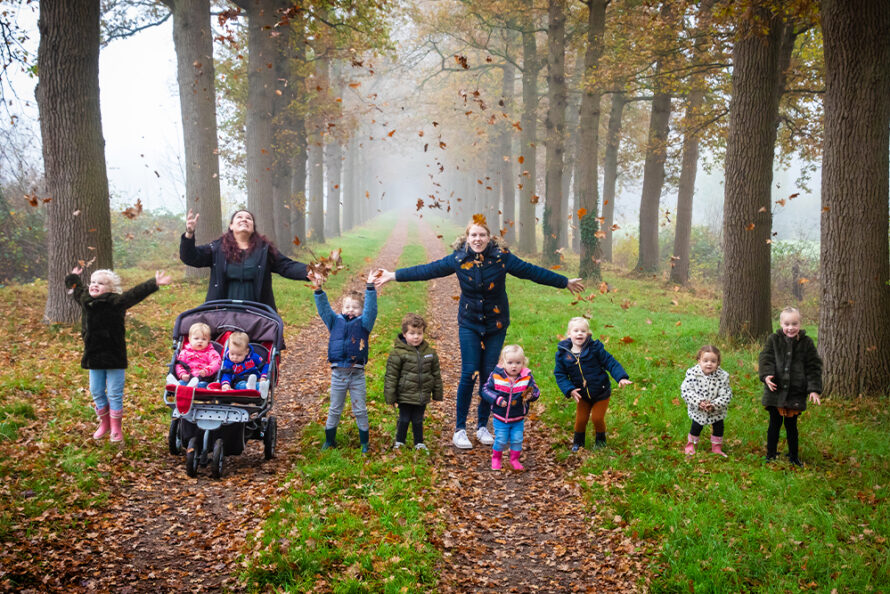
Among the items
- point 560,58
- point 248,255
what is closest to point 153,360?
point 248,255

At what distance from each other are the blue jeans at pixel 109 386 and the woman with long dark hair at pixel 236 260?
1249 mm

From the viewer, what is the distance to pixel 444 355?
38.7 feet

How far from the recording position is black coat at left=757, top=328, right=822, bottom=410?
641cm

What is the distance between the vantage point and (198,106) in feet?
53.6

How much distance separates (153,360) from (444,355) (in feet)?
16.2

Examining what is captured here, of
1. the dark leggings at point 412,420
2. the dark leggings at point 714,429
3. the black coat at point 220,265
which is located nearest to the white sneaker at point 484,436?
the dark leggings at point 412,420

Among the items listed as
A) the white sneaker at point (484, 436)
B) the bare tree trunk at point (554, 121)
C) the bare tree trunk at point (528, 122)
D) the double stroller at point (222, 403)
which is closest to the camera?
the double stroller at point (222, 403)

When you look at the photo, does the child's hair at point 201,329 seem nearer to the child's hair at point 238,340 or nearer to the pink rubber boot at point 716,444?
the child's hair at point 238,340

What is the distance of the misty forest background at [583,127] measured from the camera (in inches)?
319

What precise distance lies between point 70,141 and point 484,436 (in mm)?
7996

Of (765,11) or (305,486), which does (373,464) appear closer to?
(305,486)

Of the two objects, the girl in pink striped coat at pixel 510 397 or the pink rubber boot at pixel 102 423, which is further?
the pink rubber boot at pixel 102 423

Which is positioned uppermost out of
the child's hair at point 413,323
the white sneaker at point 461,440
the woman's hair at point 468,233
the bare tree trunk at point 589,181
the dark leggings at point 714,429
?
the bare tree trunk at point 589,181

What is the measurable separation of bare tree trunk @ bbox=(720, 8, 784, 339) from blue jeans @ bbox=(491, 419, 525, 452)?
5907 mm
